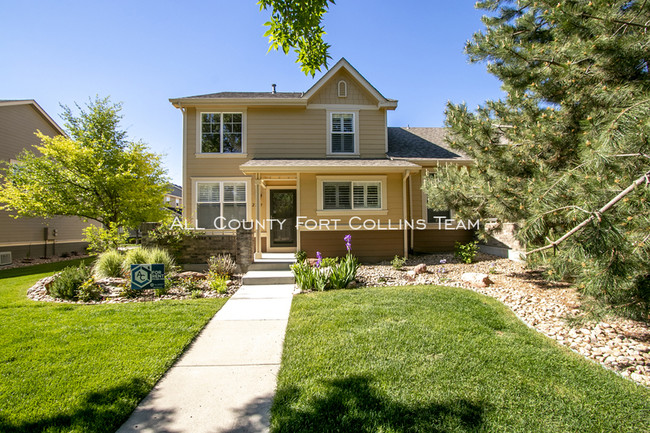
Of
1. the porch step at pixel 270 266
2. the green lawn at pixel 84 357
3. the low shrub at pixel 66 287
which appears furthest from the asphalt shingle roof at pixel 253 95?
the green lawn at pixel 84 357

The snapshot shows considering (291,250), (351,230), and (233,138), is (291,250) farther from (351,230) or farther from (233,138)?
(233,138)

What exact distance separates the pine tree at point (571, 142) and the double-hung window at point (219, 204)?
665 cm

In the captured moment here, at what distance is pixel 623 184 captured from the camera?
7.66 feet

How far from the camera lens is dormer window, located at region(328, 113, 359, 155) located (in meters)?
11.8

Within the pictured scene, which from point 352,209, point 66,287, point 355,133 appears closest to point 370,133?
point 355,133

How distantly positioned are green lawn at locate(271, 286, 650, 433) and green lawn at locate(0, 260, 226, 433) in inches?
53.2

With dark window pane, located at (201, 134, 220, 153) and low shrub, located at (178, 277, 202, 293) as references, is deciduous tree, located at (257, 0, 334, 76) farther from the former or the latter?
dark window pane, located at (201, 134, 220, 153)

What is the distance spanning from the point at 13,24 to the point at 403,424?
9.32 meters

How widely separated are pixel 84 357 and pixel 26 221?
14.7 meters

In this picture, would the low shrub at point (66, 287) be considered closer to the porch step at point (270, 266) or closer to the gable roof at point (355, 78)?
the porch step at point (270, 266)

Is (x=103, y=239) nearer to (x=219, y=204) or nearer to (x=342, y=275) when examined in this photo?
(x=219, y=204)

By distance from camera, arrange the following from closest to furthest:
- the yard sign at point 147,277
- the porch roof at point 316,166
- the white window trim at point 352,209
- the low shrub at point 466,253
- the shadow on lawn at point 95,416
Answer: the shadow on lawn at point 95,416
the yard sign at point 147,277
the low shrub at point 466,253
the porch roof at point 316,166
the white window trim at point 352,209

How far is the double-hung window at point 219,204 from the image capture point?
11.2 metres

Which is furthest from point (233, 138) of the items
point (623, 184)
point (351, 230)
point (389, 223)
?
point (623, 184)
